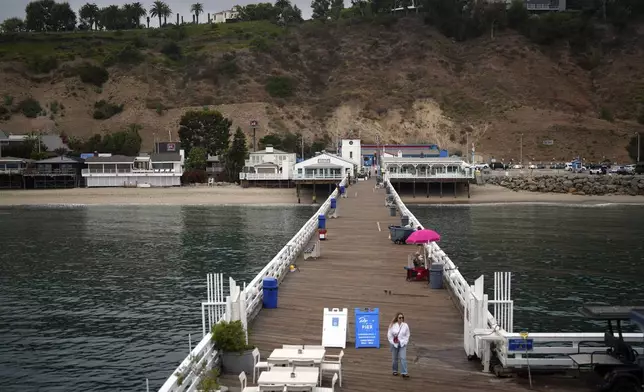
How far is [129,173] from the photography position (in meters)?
109

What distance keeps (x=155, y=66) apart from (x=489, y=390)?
584 ft

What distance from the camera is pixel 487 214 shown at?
74375mm

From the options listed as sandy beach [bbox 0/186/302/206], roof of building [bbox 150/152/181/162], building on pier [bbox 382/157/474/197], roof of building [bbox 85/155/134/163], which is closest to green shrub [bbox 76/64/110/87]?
roof of building [bbox 85/155/134/163]

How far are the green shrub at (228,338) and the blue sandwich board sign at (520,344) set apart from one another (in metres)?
4.98

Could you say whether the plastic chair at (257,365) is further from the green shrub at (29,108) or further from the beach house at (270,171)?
the green shrub at (29,108)

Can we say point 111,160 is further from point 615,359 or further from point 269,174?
point 615,359

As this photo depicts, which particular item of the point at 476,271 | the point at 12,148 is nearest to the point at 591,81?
the point at 12,148

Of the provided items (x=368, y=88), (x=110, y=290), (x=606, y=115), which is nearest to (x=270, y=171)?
(x=368, y=88)

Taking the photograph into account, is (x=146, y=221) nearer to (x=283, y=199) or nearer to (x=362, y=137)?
(x=283, y=199)

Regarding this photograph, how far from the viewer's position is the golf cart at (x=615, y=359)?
35.3ft

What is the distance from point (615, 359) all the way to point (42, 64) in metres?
189

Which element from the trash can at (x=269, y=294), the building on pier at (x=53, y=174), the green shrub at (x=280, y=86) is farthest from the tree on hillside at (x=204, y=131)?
the trash can at (x=269, y=294)

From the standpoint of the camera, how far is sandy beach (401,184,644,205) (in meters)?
88.7

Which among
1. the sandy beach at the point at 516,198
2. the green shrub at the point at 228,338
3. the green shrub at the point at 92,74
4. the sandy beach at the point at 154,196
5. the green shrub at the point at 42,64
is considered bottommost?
the sandy beach at the point at 516,198
